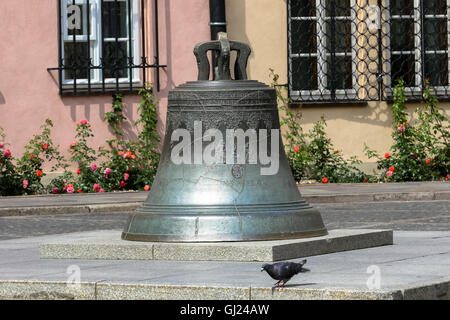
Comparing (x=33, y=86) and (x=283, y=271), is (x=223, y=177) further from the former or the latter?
(x=33, y=86)

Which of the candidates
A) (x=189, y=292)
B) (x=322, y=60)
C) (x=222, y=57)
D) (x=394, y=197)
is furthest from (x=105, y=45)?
(x=189, y=292)

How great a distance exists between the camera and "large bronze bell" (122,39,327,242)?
797 centimetres

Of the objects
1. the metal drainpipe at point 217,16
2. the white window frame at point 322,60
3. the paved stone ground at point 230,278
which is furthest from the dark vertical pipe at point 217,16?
the paved stone ground at point 230,278

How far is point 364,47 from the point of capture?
17422mm

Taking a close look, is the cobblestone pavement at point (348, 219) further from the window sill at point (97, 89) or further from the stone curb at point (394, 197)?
the window sill at point (97, 89)

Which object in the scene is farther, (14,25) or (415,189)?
(14,25)

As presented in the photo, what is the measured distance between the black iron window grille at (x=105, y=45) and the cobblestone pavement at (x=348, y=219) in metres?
3.87

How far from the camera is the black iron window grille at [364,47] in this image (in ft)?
57.1

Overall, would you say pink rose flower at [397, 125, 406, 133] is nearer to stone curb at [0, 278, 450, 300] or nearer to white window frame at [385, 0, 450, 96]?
white window frame at [385, 0, 450, 96]

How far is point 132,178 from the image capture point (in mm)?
16531

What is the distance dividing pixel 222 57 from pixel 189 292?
2.80 m
